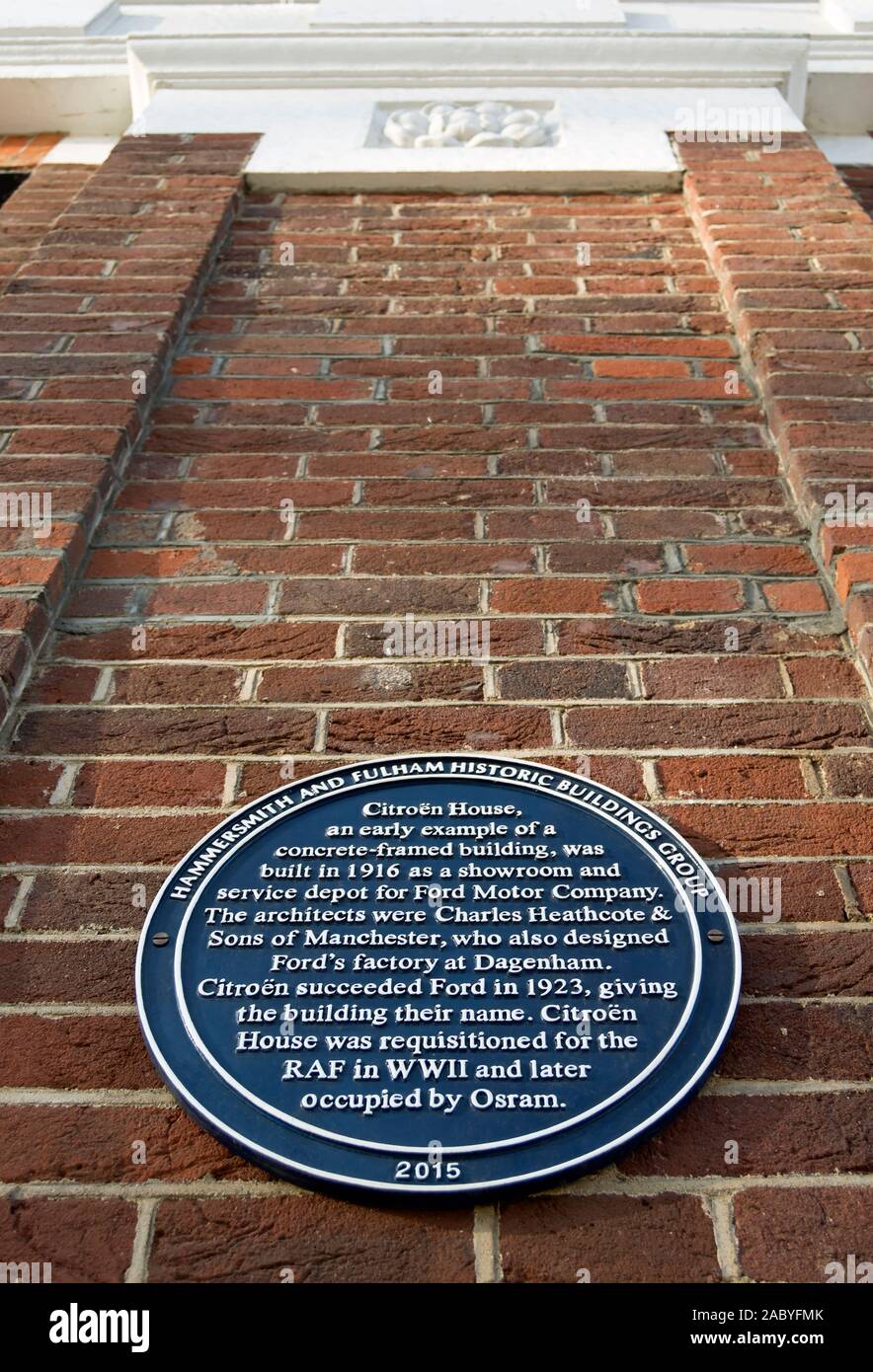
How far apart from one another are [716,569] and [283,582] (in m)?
0.87

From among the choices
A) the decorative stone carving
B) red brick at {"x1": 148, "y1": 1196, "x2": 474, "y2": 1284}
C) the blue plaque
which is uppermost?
the decorative stone carving

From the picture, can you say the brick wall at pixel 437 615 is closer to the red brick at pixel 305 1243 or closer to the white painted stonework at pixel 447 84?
the red brick at pixel 305 1243

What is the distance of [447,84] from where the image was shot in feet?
12.9

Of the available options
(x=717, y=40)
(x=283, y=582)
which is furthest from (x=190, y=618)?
(x=717, y=40)

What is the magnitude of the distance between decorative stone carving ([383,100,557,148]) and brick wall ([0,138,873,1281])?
0.29 m

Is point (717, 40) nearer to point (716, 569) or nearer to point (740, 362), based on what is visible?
point (740, 362)

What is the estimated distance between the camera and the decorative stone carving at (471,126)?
145 inches

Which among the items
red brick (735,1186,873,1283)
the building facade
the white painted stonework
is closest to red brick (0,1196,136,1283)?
the building facade

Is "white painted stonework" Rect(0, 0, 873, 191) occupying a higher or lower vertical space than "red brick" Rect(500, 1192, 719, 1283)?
higher

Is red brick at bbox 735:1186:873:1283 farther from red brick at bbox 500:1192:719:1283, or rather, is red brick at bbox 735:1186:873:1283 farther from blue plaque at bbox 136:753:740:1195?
blue plaque at bbox 136:753:740:1195

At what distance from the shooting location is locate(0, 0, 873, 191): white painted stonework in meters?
3.60

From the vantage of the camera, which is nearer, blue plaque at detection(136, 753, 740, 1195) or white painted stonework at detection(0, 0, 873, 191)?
blue plaque at detection(136, 753, 740, 1195)

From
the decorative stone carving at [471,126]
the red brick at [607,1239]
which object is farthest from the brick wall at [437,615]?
the decorative stone carving at [471,126]

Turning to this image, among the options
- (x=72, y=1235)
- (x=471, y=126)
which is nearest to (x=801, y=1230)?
(x=72, y=1235)
